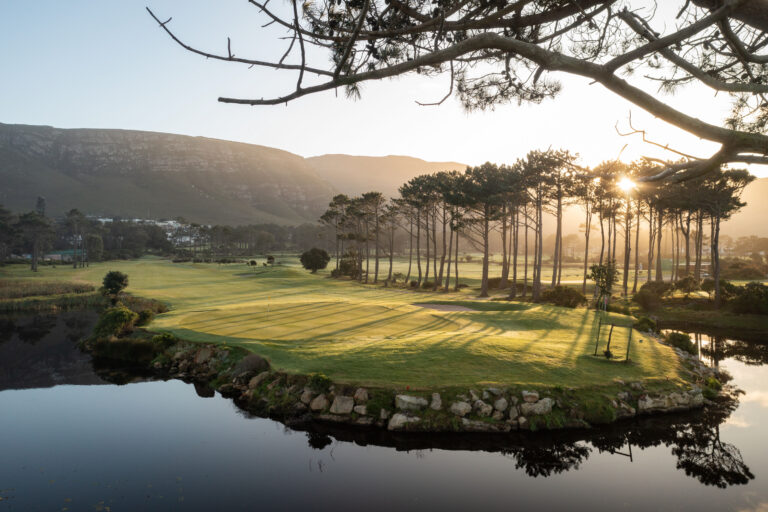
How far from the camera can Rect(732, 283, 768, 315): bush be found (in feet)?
112

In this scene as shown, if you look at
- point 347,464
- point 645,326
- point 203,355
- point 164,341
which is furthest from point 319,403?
point 645,326

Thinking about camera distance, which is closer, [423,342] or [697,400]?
[697,400]

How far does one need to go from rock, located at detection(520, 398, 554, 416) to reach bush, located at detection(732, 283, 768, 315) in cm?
3345

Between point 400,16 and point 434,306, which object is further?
point 434,306

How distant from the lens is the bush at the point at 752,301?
34.0 metres

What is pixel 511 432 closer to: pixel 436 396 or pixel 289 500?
pixel 436 396

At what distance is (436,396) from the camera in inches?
542

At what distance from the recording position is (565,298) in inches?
1528

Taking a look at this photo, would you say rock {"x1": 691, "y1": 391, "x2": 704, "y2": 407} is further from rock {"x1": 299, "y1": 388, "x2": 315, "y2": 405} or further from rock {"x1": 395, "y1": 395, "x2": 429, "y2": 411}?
rock {"x1": 299, "y1": 388, "x2": 315, "y2": 405}

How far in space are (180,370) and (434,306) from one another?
902 inches

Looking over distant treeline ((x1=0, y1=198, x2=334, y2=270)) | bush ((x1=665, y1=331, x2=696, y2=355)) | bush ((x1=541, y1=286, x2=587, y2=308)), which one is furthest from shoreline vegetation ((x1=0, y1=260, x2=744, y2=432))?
distant treeline ((x1=0, y1=198, x2=334, y2=270))

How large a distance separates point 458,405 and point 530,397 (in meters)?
2.62

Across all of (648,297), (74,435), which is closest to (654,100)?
(74,435)

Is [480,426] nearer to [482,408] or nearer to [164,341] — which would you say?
[482,408]
